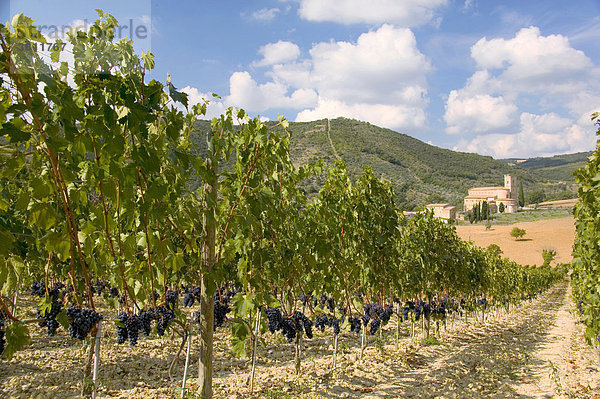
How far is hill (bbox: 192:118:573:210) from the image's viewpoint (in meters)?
86.8

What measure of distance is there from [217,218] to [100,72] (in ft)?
6.23

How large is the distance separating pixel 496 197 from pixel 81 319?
113 meters

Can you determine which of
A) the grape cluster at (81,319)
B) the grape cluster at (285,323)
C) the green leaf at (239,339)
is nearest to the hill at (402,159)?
the grape cluster at (285,323)

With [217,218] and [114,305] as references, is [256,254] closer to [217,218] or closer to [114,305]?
[217,218]

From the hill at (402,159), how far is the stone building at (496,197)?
3.25m

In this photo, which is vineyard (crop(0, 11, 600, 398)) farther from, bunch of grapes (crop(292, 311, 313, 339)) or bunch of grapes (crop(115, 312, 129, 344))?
bunch of grapes (crop(292, 311, 313, 339))

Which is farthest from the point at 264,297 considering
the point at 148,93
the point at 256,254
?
the point at 148,93

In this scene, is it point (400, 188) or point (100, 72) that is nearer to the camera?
point (100, 72)

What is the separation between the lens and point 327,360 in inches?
334

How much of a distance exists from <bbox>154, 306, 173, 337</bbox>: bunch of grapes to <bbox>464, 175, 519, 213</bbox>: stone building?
98288 mm

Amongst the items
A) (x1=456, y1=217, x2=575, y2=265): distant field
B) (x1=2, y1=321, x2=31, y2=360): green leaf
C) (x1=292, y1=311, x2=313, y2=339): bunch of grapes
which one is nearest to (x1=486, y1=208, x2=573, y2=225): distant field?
(x1=456, y1=217, x2=575, y2=265): distant field

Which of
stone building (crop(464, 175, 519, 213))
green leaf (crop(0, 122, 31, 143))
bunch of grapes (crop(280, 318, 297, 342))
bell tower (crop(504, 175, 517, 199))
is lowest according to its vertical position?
bunch of grapes (crop(280, 318, 297, 342))

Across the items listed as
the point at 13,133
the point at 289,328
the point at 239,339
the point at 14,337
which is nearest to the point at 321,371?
the point at 289,328

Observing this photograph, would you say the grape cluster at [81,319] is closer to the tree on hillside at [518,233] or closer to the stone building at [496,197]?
the tree on hillside at [518,233]
